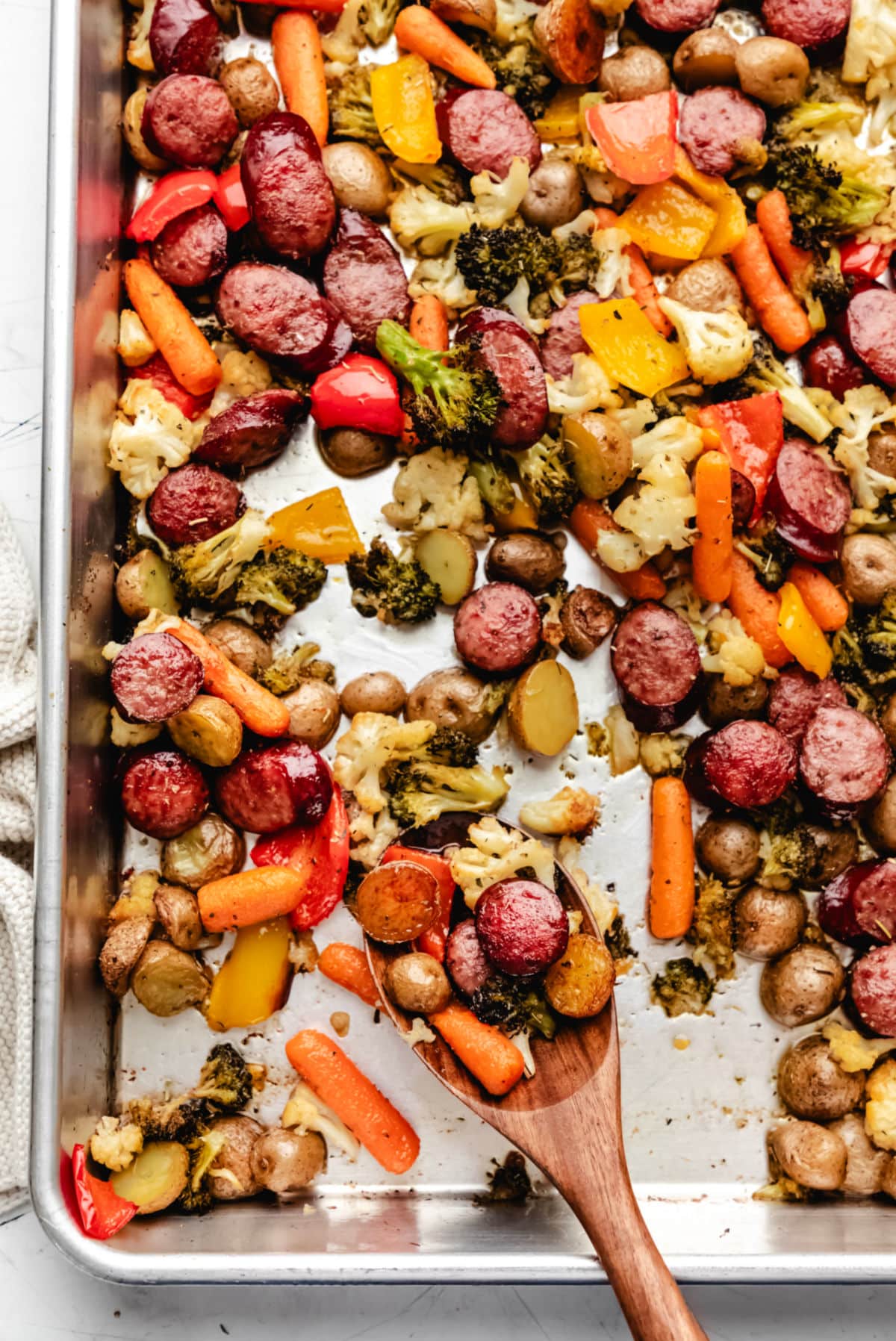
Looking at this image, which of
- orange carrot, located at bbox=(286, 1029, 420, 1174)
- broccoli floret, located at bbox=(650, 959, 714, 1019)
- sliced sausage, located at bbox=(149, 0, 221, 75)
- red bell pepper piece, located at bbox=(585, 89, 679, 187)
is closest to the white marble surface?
orange carrot, located at bbox=(286, 1029, 420, 1174)

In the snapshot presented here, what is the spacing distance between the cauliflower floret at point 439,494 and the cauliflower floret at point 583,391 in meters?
0.25

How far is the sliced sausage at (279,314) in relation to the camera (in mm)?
2830

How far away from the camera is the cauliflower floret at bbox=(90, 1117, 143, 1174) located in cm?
266

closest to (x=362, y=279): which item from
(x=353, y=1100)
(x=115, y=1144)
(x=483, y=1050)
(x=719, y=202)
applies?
(x=719, y=202)

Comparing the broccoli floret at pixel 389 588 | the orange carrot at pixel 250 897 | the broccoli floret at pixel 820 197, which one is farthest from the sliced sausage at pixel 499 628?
the broccoli floret at pixel 820 197

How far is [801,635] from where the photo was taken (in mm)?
2895

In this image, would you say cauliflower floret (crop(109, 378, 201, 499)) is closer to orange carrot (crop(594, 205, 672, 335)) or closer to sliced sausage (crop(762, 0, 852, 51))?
orange carrot (crop(594, 205, 672, 335))

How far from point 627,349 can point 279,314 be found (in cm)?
81

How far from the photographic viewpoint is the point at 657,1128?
9.61 ft

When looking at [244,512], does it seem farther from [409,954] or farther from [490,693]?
[409,954]

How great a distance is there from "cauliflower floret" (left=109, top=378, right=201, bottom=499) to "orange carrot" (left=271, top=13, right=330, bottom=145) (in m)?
0.74

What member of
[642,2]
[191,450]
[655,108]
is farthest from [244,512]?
[642,2]

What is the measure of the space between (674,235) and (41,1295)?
2.90 m

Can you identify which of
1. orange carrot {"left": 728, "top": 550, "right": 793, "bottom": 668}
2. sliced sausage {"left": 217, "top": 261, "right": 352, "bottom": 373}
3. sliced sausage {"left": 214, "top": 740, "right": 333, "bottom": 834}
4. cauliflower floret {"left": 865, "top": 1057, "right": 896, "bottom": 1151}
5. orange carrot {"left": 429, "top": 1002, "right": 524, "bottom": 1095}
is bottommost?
cauliflower floret {"left": 865, "top": 1057, "right": 896, "bottom": 1151}
